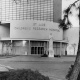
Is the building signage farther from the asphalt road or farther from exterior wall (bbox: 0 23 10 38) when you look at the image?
the asphalt road

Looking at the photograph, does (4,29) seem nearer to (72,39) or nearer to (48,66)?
(72,39)

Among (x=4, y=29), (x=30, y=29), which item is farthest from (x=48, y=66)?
(x=4, y=29)

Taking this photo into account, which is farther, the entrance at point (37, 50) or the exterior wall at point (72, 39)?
the exterior wall at point (72, 39)

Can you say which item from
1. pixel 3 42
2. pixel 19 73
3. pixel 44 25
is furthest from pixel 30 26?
pixel 19 73

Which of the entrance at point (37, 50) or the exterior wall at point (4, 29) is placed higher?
the exterior wall at point (4, 29)

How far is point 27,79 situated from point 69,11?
255 centimetres

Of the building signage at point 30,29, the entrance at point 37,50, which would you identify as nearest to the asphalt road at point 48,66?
the building signage at point 30,29

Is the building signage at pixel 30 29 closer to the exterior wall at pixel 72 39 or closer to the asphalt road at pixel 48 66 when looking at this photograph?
the exterior wall at pixel 72 39

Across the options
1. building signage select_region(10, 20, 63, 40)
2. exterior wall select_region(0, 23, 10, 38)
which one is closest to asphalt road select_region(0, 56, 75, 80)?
building signage select_region(10, 20, 63, 40)

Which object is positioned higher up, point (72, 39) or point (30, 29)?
point (30, 29)

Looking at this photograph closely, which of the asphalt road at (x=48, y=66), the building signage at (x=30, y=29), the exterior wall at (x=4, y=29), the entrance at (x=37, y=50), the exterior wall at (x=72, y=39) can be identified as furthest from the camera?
the exterior wall at (x=72, y=39)

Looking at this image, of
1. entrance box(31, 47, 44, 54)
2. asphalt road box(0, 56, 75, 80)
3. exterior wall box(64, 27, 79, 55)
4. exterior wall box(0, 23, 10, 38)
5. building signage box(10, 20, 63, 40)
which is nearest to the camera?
asphalt road box(0, 56, 75, 80)

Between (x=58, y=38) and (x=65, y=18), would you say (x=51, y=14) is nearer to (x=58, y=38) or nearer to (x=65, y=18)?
(x=58, y=38)

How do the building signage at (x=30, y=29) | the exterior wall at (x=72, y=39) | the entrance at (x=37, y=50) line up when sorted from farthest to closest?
the exterior wall at (x=72, y=39) < the entrance at (x=37, y=50) < the building signage at (x=30, y=29)
